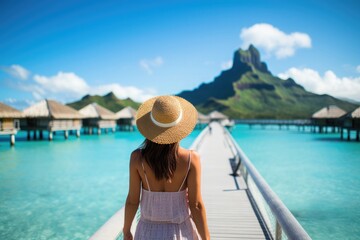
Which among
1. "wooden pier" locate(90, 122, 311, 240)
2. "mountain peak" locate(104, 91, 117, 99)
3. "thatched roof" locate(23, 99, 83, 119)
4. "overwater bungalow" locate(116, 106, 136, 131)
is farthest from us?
"mountain peak" locate(104, 91, 117, 99)

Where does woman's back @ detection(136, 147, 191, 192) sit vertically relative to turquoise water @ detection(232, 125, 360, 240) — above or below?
above

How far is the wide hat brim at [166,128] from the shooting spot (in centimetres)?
155

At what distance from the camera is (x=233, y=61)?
548 feet

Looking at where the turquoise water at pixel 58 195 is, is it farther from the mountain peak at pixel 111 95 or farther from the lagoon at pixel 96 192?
the mountain peak at pixel 111 95

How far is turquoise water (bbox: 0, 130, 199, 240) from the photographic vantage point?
727 centimetres

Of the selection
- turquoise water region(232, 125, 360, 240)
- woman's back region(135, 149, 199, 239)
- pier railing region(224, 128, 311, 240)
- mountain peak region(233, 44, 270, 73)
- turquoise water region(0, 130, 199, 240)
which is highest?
mountain peak region(233, 44, 270, 73)

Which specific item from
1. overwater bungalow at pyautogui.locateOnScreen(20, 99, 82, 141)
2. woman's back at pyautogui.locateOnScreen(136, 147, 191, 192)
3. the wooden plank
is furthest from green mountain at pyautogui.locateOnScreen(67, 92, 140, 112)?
woman's back at pyautogui.locateOnScreen(136, 147, 191, 192)

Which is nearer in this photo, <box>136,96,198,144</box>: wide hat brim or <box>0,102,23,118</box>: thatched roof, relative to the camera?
<box>136,96,198,144</box>: wide hat brim

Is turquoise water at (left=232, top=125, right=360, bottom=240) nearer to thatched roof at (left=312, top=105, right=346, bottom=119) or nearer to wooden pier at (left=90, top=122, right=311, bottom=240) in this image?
wooden pier at (left=90, top=122, right=311, bottom=240)

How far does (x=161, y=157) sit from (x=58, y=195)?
9966mm

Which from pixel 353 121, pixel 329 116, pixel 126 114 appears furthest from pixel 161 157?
pixel 126 114

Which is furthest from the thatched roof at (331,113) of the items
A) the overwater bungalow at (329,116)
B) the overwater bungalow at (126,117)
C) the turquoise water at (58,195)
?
the turquoise water at (58,195)

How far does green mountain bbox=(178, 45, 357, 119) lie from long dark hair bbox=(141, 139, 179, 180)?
93.6 m

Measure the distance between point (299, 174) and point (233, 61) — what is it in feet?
527
